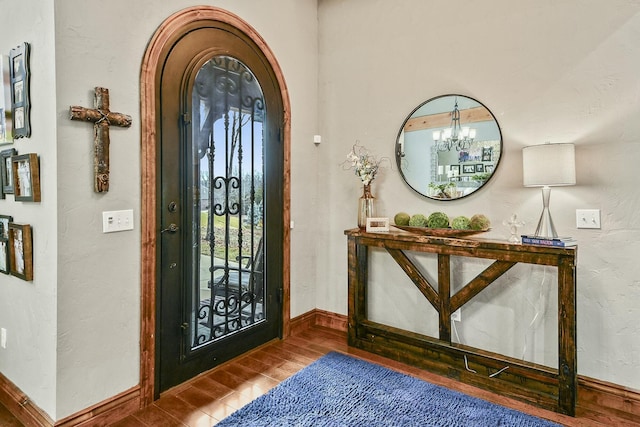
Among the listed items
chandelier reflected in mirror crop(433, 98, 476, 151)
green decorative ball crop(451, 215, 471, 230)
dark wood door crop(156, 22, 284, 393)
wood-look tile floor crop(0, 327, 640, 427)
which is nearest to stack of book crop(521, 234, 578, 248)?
green decorative ball crop(451, 215, 471, 230)

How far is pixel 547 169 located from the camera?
82.9 inches

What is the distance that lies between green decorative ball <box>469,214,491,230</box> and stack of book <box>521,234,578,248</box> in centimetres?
28

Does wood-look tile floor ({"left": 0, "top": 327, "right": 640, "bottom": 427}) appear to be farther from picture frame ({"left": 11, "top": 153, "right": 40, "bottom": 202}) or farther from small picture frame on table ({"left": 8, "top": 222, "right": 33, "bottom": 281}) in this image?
picture frame ({"left": 11, "top": 153, "right": 40, "bottom": 202})

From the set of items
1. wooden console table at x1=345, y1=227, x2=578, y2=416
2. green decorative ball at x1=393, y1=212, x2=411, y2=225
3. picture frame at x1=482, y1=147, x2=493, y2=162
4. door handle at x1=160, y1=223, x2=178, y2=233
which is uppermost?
picture frame at x1=482, y1=147, x2=493, y2=162

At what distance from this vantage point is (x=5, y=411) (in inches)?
81.6

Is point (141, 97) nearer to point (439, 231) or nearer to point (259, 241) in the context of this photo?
point (259, 241)

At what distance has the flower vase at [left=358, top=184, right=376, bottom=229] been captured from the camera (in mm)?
2994

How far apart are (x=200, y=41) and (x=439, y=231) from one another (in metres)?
2.13

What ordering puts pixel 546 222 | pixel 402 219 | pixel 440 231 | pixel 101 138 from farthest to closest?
pixel 402 219 < pixel 440 231 < pixel 546 222 < pixel 101 138

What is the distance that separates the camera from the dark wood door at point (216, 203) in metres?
2.24

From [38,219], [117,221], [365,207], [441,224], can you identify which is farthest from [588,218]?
[38,219]

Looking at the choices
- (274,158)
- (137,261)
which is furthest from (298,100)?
(137,261)

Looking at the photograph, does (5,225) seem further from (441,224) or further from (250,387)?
(441,224)

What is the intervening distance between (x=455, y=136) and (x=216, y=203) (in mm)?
1858
